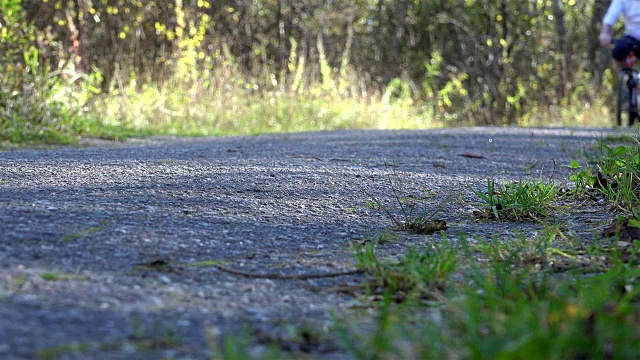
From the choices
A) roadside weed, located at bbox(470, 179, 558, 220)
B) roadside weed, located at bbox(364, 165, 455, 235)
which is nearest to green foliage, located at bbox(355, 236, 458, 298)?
roadside weed, located at bbox(364, 165, 455, 235)

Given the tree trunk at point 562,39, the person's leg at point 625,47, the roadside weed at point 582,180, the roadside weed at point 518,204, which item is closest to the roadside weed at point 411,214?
the roadside weed at point 518,204

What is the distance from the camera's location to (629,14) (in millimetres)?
8578

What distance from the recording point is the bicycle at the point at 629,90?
8.77 meters

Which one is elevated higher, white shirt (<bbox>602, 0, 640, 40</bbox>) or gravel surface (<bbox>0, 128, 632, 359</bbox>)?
white shirt (<bbox>602, 0, 640, 40</bbox>)

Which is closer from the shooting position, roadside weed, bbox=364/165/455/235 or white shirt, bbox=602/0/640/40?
roadside weed, bbox=364/165/455/235

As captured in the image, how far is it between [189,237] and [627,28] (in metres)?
7.51

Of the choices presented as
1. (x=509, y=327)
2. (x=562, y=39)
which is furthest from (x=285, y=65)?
(x=509, y=327)

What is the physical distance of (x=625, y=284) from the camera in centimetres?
188

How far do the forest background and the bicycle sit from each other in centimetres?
160

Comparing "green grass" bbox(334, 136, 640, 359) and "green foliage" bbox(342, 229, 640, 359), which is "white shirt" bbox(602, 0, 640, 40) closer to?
"green grass" bbox(334, 136, 640, 359)

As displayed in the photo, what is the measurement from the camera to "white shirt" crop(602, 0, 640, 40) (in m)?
8.52

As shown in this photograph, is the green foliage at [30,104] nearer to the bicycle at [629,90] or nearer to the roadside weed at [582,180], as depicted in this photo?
the roadside weed at [582,180]

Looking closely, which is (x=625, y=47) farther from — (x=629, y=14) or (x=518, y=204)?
(x=518, y=204)

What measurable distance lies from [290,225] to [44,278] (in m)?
1.03
